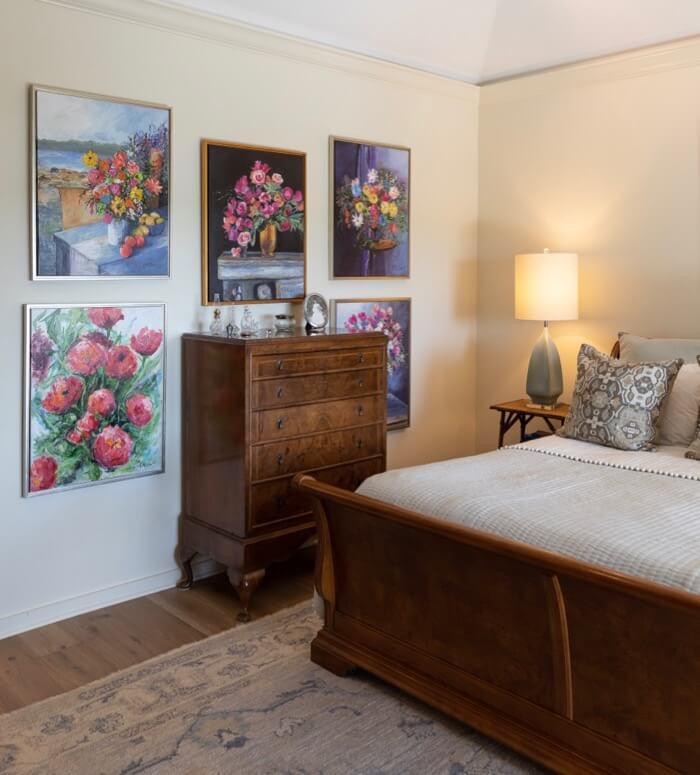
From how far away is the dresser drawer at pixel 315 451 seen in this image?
11.2ft

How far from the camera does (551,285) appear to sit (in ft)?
13.8

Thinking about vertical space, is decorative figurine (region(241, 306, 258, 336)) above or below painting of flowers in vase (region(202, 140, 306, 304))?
below

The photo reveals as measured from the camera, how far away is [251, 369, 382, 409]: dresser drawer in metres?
3.38

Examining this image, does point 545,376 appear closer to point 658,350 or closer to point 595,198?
point 658,350

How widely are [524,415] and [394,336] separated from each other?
0.81 metres

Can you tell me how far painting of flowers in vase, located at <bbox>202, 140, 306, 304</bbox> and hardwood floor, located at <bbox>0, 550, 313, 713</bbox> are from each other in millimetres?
1273

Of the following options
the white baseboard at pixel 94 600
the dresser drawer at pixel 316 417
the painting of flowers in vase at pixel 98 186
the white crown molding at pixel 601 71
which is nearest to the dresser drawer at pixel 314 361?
the dresser drawer at pixel 316 417

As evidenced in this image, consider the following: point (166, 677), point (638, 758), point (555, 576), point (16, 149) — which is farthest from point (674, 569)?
point (16, 149)

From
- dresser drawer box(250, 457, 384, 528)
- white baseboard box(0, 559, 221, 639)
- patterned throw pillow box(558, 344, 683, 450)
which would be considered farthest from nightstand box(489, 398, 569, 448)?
white baseboard box(0, 559, 221, 639)

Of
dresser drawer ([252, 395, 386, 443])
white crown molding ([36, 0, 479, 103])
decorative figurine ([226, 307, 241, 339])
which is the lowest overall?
dresser drawer ([252, 395, 386, 443])

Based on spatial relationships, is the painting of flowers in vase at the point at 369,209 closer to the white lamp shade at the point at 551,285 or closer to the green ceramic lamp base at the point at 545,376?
the white lamp shade at the point at 551,285

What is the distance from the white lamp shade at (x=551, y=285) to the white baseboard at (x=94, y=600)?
202 centimetres

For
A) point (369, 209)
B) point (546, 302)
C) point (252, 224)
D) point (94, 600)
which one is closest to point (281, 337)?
point (252, 224)

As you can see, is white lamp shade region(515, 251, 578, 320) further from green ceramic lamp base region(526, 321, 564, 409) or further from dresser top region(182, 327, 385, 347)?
dresser top region(182, 327, 385, 347)
